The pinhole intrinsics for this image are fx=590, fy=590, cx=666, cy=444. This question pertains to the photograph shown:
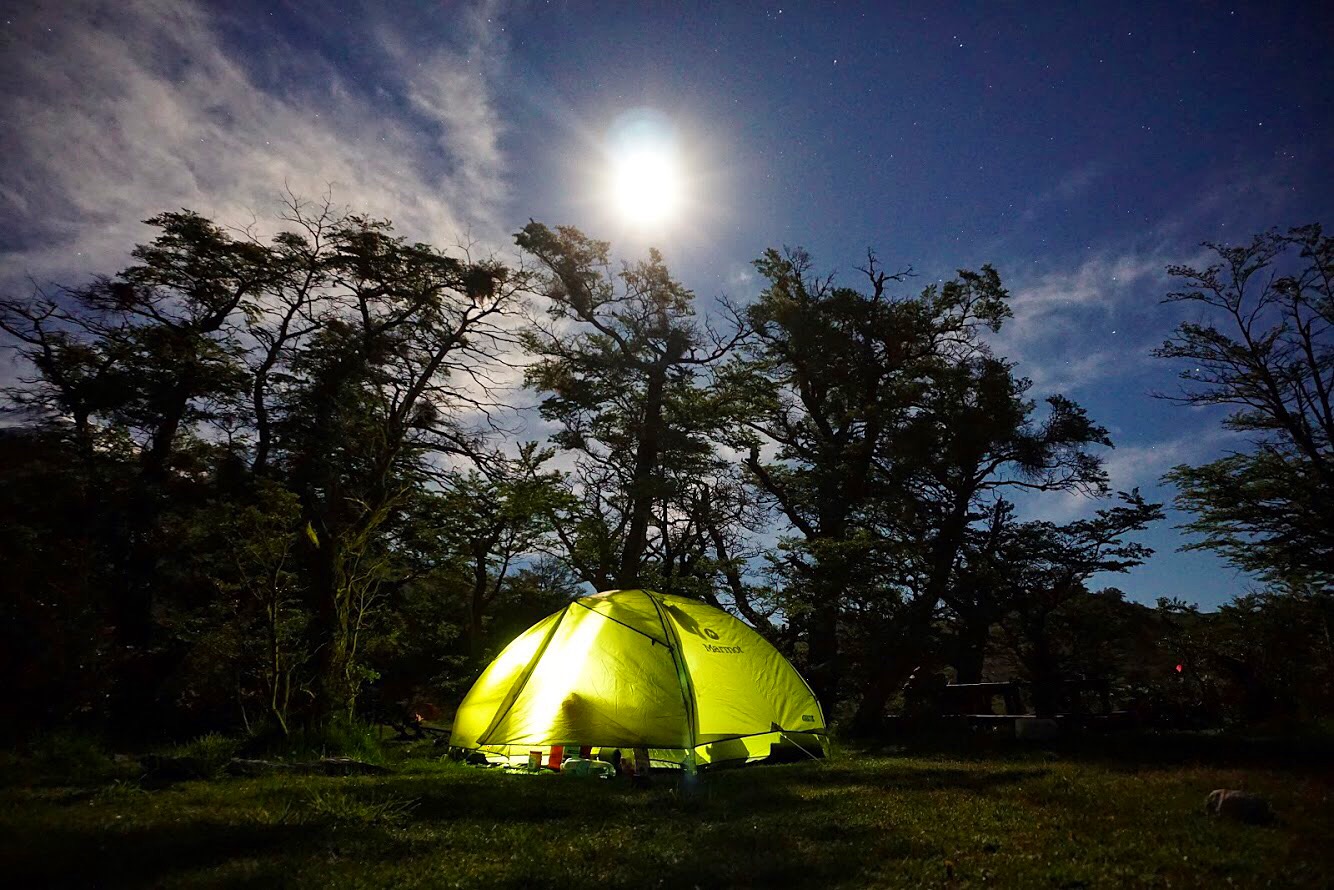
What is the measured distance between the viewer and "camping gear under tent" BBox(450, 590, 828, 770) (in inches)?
333

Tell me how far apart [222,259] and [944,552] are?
2590cm

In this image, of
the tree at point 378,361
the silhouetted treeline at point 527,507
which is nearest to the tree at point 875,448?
the silhouetted treeline at point 527,507

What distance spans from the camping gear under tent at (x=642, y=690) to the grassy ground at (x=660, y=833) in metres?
0.91

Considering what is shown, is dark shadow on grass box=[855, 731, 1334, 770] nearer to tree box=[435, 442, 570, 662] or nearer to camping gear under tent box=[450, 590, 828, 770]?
camping gear under tent box=[450, 590, 828, 770]

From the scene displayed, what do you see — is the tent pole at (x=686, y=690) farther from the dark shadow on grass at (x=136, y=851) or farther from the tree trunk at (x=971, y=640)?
the tree trunk at (x=971, y=640)

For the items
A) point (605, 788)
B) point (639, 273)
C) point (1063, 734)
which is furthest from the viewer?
point (639, 273)

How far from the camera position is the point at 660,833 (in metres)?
5.45

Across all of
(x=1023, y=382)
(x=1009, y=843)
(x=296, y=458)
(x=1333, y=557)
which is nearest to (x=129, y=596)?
(x=296, y=458)

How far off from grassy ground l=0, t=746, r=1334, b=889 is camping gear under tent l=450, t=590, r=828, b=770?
35.8 inches

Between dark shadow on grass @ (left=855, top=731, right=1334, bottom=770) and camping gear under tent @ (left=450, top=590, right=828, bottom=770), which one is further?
dark shadow on grass @ (left=855, top=731, right=1334, bottom=770)

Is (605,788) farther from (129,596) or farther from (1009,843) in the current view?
(129,596)

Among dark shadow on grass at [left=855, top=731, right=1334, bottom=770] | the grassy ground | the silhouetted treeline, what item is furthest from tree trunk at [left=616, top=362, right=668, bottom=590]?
the grassy ground

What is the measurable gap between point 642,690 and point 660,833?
3.27 meters

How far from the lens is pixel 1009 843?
4.87 metres
